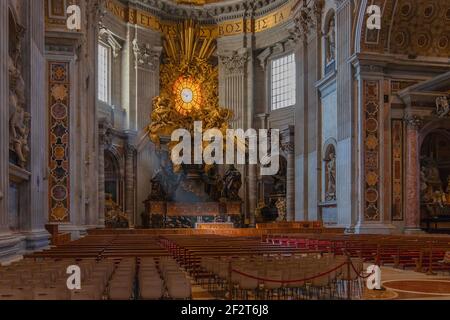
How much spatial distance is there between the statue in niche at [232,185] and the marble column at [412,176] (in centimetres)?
1026

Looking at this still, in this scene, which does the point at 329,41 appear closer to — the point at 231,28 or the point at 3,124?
the point at 231,28

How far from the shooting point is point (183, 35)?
32.4 metres

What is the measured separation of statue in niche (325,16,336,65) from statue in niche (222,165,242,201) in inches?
310

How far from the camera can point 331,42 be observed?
2344cm

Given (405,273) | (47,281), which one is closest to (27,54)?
(47,281)

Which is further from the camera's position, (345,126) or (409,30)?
(409,30)

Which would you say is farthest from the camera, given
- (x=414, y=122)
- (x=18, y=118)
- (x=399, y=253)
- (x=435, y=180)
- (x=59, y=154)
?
(x=435, y=180)

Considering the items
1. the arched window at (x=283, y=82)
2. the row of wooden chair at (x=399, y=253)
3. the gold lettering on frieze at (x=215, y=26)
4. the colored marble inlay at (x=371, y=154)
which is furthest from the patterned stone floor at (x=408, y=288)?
the gold lettering on frieze at (x=215, y=26)

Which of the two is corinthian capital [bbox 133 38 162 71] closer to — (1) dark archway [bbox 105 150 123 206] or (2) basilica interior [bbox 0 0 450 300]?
(2) basilica interior [bbox 0 0 450 300]

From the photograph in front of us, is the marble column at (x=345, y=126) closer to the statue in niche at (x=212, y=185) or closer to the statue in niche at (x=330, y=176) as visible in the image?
the statue in niche at (x=330, y=176)

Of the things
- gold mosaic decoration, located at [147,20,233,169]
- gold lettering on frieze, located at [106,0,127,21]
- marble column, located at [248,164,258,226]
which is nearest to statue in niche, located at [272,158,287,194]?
marble column, located at [248,164,258,226]

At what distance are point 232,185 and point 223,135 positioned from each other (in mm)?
2735

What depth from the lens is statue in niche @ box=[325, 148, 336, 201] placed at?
22.9m

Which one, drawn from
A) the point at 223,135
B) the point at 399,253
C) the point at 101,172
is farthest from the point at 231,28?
the point at 399,253
